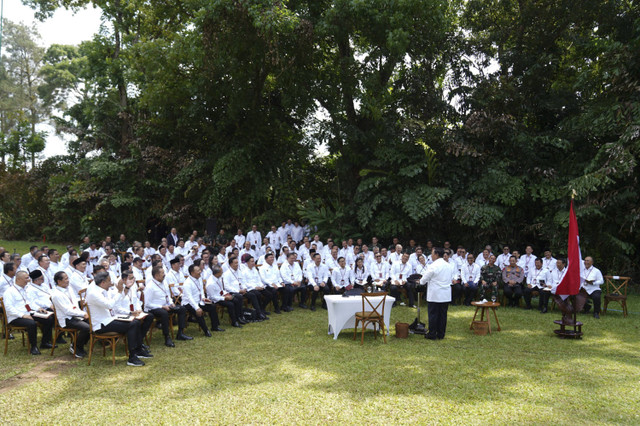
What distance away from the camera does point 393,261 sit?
13.7 meters

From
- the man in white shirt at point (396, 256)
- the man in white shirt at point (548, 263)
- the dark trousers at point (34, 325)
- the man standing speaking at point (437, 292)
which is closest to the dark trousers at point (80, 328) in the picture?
the dark trousers at point (34, 325)

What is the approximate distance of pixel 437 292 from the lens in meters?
8.88

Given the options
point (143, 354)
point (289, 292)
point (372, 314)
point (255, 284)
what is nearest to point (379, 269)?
point (289, 292)

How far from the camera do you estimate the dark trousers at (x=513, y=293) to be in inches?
482

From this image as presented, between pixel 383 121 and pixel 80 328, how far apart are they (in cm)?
1284

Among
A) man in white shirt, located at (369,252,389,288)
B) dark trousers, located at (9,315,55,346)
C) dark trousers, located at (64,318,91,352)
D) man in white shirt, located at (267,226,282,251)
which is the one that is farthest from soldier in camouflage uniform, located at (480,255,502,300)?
dark trousers, located at (9,315,55,346)

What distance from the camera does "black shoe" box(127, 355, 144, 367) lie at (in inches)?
289

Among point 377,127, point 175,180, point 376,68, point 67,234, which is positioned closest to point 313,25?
point 376,68

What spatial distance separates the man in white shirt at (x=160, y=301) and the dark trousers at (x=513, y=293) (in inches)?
326

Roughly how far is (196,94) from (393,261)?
11.2 m

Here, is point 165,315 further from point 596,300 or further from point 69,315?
point 596,300

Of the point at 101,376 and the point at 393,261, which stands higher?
the point at 393,261

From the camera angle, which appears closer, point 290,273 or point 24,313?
point 24,313

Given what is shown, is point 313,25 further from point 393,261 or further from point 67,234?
point 67,234
